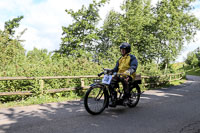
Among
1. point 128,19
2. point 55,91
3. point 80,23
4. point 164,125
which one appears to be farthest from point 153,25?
point 164,125

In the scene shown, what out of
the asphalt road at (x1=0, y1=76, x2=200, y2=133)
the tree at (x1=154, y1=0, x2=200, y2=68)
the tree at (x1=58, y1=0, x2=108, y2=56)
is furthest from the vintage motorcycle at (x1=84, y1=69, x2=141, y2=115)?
the tree at (x1=154, y1=0, x2=200, y2=68)

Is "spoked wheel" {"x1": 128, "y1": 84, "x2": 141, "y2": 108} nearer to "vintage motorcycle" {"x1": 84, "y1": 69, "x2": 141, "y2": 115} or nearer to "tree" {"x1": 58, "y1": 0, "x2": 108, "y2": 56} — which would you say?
"vintage motorcycle" {"x1": 84, "y1": 69, "x2": 141, "y2": 115}

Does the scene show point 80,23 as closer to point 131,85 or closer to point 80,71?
point 80,71

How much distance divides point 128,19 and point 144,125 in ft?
92.9

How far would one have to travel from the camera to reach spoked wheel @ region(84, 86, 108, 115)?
485 cm

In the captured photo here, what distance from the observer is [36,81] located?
24.6 feet

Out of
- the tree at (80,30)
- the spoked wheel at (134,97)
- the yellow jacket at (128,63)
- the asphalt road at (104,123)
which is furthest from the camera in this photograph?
the tree at (80,30)

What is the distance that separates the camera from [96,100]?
5.07 meters

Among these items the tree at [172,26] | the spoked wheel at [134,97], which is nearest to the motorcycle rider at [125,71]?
the spoked wheel at [134,97]

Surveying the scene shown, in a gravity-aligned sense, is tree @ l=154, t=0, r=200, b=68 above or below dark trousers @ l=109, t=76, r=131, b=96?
above

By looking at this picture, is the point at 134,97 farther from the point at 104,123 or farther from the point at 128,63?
the point at 104,123

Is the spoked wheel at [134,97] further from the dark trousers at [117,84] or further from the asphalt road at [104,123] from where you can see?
the asphalt road at [104,123]

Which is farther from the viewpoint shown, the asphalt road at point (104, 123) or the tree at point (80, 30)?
the tree at point (80, 30)

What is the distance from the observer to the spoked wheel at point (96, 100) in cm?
485
